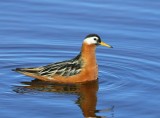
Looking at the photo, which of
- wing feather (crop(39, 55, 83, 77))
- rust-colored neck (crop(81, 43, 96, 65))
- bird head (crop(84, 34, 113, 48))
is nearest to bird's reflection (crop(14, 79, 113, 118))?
wing feather (crop(39, 55, 83, 77))

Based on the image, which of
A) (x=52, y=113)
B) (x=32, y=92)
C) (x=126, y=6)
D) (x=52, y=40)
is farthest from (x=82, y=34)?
(x=52, y=113)

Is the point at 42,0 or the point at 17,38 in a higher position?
the point at 42,0

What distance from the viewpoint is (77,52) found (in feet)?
70.4

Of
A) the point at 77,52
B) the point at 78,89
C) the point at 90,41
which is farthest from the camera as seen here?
the point at 77,52

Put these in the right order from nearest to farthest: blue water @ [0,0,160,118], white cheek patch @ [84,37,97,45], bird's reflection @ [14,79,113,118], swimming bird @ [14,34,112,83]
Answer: blue water @ [0,0,160,118], bird's reflection @ [14,79,113,118], swimming bird @ [14,34,112,83], white cheek patch @ [84,37,97,45]

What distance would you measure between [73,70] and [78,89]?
0.75 m

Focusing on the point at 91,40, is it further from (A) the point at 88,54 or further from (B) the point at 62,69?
(B) the point at 62,69

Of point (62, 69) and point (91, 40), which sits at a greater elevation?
point (91, 40)

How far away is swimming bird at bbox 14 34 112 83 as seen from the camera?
63.5 feet

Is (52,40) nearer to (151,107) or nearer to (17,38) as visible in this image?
(17,38)

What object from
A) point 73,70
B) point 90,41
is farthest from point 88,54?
point 73,70

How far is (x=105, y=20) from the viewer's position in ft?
77.9

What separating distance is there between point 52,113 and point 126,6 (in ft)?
29.3

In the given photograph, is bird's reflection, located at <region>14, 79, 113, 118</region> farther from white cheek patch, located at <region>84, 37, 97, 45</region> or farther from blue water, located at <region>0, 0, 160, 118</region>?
white cheek patch, located at <region>84, 37, 97, 45</region>
